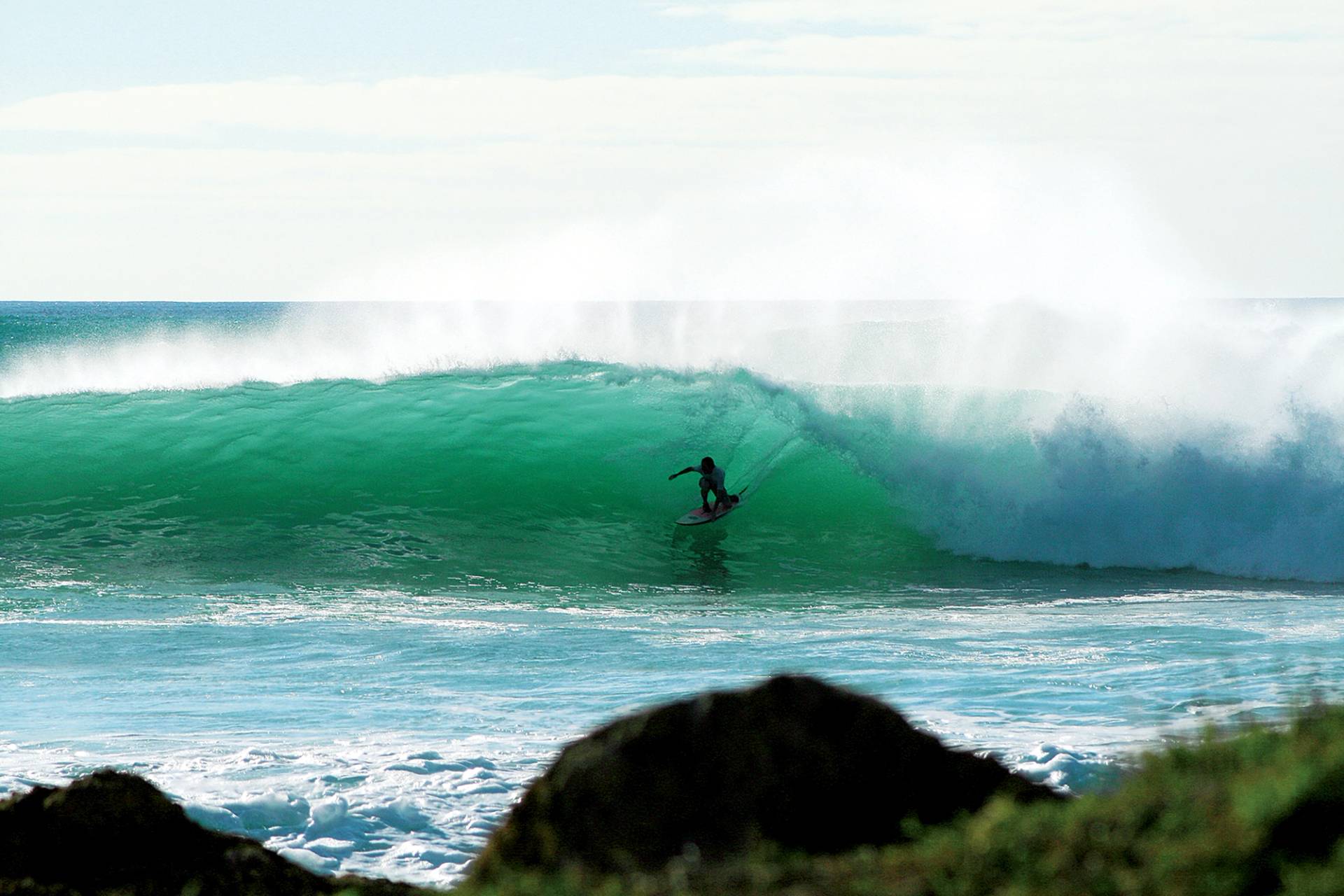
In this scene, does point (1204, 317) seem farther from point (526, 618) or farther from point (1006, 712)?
point (1006, 712)

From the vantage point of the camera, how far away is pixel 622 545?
48.2 feet

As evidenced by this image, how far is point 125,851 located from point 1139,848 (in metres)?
2.67

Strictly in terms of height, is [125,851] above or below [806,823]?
below

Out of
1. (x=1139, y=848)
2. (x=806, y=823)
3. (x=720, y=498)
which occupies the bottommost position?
(x=806, y=823)

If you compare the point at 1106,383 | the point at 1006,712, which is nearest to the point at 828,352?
the point at 1106,383

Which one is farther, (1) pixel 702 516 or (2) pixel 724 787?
(1) pixel 702 516

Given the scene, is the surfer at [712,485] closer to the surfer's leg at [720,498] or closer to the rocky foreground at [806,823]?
the surfer's leg at [720,498]

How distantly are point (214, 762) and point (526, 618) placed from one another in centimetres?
461

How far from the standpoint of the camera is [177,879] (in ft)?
11.5

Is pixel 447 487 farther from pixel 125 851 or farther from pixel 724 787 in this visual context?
pixel 724 787

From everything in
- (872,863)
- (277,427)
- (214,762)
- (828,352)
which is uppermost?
(828,352)

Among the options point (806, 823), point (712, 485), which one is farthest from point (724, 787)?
point (712, 485)

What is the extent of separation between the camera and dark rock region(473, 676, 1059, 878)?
9.40 ft

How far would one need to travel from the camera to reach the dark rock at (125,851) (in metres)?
3.47
